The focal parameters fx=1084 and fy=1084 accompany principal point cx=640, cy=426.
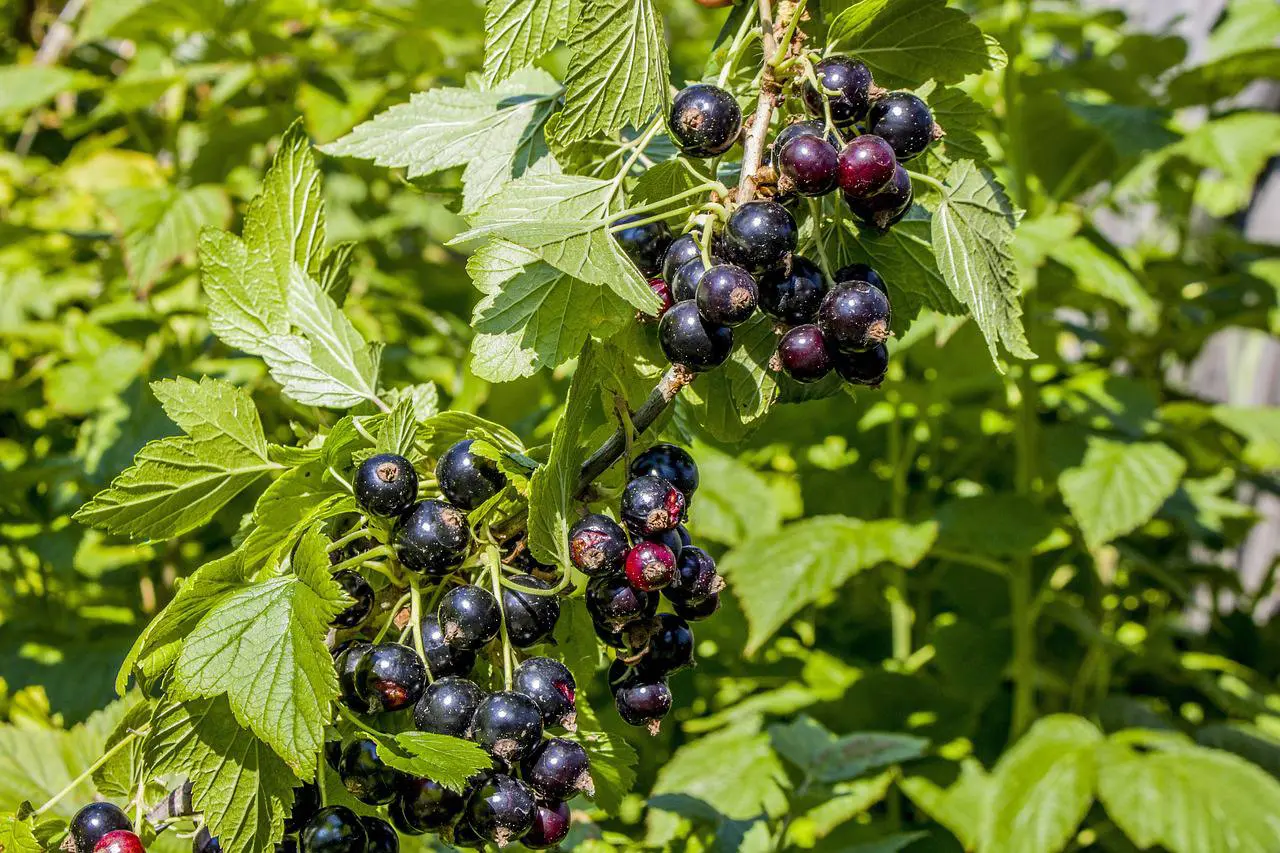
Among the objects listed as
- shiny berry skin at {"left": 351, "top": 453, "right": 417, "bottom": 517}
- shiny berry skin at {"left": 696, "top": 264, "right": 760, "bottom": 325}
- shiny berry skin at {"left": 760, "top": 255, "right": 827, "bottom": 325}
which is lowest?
shiny berry skin at {"left": 351, "top": 453, "right": 417, "bottom": 517}

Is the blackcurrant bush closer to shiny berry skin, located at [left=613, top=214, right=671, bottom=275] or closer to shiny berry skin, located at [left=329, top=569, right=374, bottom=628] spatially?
shiny berry skin, located at [left=613, top=214, right=671, bottom=275]

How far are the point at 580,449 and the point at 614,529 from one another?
Answer: 80 millimetres

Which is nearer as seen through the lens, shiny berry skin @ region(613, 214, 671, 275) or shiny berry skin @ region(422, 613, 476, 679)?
shiny berry skin @ region(422, 613, 476, 679)

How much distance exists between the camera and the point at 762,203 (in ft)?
2.43

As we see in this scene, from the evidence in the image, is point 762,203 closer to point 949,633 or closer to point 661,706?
point 661,706

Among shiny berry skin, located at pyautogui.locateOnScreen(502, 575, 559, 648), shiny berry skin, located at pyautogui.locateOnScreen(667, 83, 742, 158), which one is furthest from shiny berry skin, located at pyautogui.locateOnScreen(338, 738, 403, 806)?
shiny berry skin, located at pyautogui.locateOnScreen(667, 83, 742, 158)

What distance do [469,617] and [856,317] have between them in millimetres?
333

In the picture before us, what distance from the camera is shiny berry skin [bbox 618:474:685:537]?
2.44 ft

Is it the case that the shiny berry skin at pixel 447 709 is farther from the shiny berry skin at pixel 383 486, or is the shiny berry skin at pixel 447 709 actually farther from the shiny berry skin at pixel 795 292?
the shiny berry skin at pixel 795 292

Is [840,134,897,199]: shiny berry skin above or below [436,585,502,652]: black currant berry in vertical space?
above

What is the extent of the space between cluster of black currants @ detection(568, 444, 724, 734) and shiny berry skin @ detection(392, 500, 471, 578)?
0.26 ft

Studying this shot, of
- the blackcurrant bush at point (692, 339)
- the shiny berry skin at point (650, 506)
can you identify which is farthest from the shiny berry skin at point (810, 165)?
the shiny berry skin at point (650, 506)

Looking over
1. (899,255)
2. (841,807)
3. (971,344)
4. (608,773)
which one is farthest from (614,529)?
(971,344)

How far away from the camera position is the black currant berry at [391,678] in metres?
0.73
